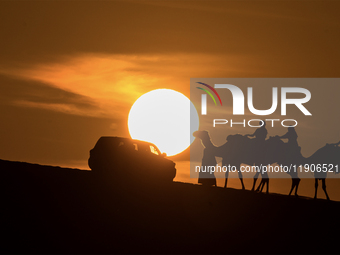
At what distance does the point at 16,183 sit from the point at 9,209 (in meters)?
3.41

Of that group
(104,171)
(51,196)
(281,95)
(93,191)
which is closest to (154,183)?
→ (104,171)

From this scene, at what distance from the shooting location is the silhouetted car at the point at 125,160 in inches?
832

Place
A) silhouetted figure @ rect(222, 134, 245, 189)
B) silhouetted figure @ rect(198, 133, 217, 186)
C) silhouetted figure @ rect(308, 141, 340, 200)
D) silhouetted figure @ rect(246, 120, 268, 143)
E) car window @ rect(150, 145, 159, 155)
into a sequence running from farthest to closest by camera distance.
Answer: car window @ rect(150, 145, 159, 155) → silhouetted figure @ rect(198, 133, 217, 186) → silhouetted figure @ rect(222, 134, 245, 189) → silhouetted figure @ rect(246, 120, 268, 143) → silhouetted figure @ rect(308, 141, 340, 200)

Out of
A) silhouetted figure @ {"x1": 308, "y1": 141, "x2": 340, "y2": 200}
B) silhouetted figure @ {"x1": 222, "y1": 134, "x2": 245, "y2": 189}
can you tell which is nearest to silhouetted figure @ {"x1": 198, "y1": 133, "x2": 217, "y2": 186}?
silhouetted figure @ {"x1": 222, "y1": 134, "x2": 245, "y2": 189}

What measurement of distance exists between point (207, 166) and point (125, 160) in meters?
3.63

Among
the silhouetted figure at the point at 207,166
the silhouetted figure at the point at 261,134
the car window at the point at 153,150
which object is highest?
the silhouetted figure at the point at 261,134

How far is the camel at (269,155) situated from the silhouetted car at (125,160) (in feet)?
8.82

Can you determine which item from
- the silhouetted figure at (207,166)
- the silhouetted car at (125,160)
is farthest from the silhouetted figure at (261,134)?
the silhouetted car at (125,160)

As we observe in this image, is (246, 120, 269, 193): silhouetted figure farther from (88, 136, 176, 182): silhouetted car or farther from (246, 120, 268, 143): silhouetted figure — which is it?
(88, 136, 176, 182): silhouetted car

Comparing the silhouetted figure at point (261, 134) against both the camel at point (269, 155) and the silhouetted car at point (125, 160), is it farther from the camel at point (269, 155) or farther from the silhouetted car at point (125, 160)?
the silhouetted car at point (125, 160)

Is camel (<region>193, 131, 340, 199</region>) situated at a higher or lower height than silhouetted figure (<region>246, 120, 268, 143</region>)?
lower

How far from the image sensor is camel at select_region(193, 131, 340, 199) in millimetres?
20750

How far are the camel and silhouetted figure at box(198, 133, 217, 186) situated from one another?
0.16 metres

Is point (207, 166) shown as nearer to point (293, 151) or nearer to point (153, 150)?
point (153, 150)
